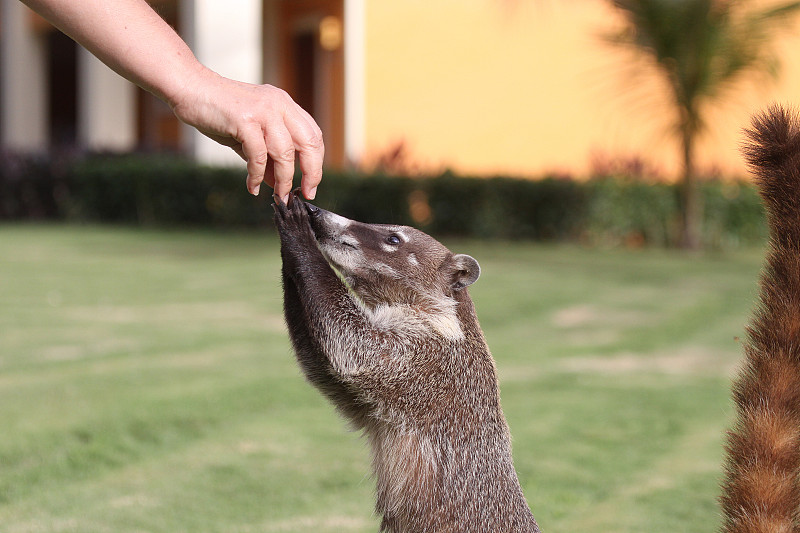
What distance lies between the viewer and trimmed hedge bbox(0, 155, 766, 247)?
12.8m

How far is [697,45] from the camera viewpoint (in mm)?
11352

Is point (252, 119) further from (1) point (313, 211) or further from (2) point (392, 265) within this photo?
(2) point (392, 265)

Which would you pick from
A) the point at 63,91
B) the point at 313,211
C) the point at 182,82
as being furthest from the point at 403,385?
the point at 63,91

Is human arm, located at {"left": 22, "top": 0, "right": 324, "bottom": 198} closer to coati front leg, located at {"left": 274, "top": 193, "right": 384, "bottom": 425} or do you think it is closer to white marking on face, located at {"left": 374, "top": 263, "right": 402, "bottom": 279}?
coati front leg, located at {"left": 274, "top": 193, "right": 384, "bottom": 425}

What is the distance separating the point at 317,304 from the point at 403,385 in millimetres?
334

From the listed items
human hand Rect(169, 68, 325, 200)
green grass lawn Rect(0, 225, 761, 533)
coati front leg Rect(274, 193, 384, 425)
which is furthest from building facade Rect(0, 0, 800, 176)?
human hand Rect(169, 68, 325, 200)

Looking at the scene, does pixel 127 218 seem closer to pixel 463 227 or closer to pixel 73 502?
pixel 463 227

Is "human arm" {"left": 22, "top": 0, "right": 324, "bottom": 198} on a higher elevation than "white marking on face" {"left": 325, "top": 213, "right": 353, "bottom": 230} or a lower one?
higher

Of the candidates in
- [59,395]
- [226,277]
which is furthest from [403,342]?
[226,277]

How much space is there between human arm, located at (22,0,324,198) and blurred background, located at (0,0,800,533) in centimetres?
105

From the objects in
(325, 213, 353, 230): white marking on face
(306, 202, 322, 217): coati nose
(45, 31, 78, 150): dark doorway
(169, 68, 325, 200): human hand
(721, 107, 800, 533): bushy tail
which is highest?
(45, 31, 78, 150): dark doorway

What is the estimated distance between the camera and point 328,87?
18922 mm

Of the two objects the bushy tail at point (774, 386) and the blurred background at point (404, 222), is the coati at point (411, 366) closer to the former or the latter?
the bushy tail at point (774, 386)

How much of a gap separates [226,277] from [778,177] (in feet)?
25.8
